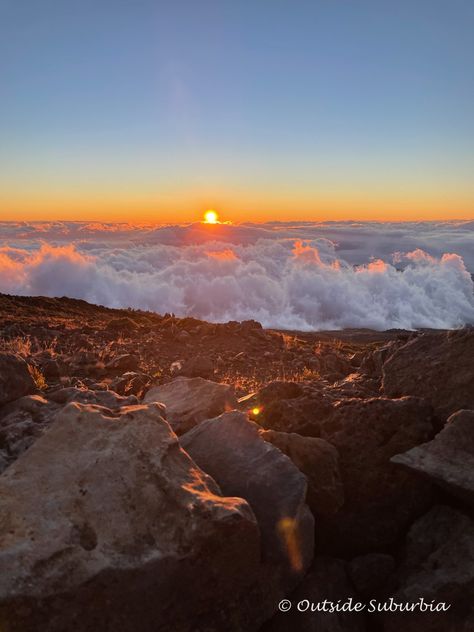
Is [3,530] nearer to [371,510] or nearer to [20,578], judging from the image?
[20,578]

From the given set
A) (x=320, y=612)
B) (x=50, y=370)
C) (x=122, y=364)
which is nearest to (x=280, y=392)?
(x=320, y=612)

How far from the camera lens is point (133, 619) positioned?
342cm

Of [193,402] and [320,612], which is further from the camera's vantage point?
[193,402]

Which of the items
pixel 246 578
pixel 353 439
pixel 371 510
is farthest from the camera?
pixel 353 439

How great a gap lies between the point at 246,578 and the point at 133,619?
2.90 ft

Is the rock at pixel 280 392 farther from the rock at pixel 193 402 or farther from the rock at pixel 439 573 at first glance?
the rock at pixel 439 573

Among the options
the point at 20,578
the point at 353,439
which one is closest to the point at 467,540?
the point at 353,439

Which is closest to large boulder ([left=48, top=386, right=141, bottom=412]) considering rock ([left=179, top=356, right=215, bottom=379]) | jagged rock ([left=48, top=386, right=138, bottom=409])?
jagged rock ([left=48, top=386, right=138, bottom=409])

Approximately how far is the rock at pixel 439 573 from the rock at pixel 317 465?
77cm

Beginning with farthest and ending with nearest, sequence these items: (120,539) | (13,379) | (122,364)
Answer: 1. (122,364)
2. (13,379)
3. (120,539)

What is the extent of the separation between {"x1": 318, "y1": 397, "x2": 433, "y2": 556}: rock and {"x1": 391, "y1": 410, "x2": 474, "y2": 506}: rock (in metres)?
0.29

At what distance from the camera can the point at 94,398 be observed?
6.04 meters

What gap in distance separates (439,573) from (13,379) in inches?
197

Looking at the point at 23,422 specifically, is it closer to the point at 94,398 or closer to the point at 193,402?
the point at 94,398
